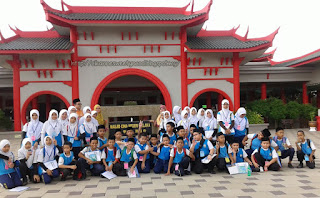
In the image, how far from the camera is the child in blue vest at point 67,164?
518 centimetres

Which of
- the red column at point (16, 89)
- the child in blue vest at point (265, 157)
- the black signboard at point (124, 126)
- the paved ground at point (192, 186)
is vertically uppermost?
the red column at point (16, 89)

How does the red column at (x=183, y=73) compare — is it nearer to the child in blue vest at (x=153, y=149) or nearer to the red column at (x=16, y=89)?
the child in blue vest at (x=153, y=149)

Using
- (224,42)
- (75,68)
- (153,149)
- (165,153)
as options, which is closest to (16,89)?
(75,68)

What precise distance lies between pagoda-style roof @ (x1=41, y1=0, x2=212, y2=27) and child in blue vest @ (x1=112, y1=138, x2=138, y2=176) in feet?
23.5

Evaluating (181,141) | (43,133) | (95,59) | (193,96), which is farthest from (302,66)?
(43,133)

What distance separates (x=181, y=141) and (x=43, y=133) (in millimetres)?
3218

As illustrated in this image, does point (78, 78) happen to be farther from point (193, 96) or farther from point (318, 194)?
point (318, 194)

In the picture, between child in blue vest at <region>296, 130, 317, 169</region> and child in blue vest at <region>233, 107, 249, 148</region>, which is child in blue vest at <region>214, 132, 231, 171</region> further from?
child in blue vest at <region>296, 130, 317, 169</region>

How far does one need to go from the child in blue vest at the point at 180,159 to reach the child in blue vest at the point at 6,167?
10.4 feet

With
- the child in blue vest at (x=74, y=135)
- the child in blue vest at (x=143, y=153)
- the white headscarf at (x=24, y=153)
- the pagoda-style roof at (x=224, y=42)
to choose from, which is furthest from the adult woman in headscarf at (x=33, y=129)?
the pagoda-style roof at (x=224, y=42)

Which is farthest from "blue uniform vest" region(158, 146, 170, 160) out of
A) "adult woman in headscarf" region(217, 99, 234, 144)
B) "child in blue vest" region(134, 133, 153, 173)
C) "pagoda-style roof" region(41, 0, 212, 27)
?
"pagoda-style roof" region(41, 0, 212, 27)

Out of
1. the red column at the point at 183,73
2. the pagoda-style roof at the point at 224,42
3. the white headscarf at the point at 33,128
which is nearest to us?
the white headscarf at the point at 33,128

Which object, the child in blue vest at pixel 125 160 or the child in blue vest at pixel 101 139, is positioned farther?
the child in blue vest at pixel 101 139

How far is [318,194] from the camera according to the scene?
161 inches
